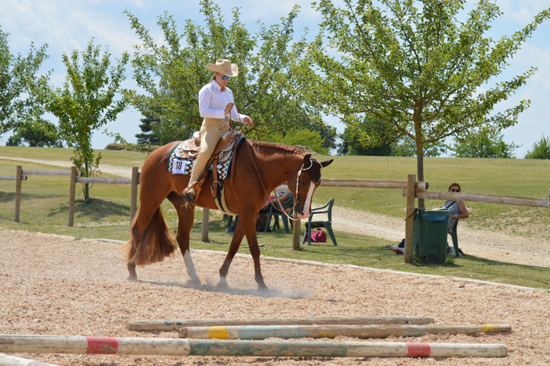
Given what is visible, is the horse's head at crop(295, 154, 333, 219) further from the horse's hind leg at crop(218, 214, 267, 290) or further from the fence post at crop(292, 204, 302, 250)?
the fence post at crop(292, 204, 302, 250)

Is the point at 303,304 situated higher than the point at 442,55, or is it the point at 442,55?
the point at 442,55

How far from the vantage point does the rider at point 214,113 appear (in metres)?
7.49

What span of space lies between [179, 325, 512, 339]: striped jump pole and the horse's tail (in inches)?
149

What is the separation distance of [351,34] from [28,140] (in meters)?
81.3

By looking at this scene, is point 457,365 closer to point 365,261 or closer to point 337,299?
point 337,299

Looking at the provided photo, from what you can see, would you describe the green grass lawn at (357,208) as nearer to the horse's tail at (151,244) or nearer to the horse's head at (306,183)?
the horse's tail at (151,244)

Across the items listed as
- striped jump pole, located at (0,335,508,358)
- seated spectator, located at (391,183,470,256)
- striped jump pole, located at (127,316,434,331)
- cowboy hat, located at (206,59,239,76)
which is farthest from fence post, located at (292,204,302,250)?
striped jump pole, located at (0,335,508,358)

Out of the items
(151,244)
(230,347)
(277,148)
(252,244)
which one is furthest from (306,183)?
(230,347)

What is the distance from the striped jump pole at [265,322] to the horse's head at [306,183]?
1.81 m

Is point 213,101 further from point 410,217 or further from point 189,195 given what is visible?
point 410,217

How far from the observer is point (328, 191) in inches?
1110

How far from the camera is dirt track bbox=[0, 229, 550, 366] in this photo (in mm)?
4832

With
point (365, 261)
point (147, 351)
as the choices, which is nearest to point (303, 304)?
point (147, 351)

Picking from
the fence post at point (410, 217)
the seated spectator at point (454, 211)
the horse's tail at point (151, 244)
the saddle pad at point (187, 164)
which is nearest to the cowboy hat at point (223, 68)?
the saddle pad at point (187, 164)
